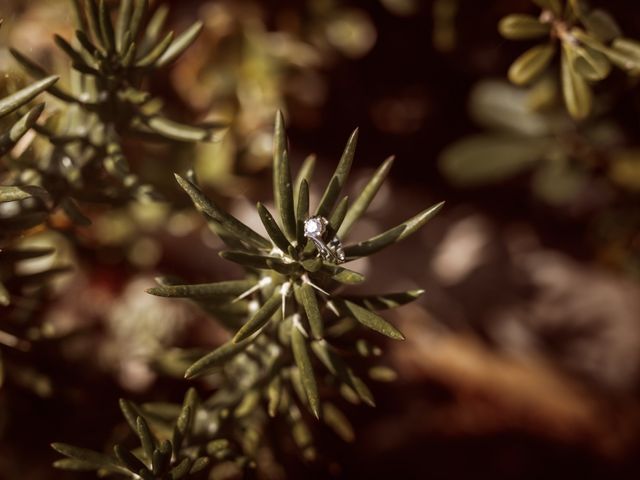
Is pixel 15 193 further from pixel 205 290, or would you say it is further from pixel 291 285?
pixel 291 285

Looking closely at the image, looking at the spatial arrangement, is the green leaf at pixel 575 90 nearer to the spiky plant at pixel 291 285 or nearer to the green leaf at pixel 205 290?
the spiky plant at pixel 291 285

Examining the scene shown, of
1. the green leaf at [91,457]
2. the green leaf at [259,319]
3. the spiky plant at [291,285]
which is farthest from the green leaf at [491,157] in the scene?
the green leaf at [91,457]

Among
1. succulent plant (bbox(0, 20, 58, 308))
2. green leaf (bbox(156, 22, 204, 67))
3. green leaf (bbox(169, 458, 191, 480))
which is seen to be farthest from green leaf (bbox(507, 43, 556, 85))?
green leaf (bbox(169, 458, 191, 480))

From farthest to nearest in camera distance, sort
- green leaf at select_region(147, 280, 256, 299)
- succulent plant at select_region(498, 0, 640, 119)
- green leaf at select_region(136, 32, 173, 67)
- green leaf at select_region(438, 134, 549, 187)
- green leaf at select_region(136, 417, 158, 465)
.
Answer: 1. green leaf at select_region(438, 134, 549, 187)
2. succulent plant at select_region(498, 0, 640, 119)
3. green leaf at select_region(136, 32, 173, 67)
4. green leaf at select_region(136, 417, 158, 465)
5. green leaf at select_region(147, 280, 256, 299)

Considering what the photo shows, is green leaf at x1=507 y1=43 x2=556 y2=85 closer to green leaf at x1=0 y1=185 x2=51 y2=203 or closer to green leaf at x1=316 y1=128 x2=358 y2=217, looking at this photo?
green leaf at x1=316 y1=128 x2=358 y2=217

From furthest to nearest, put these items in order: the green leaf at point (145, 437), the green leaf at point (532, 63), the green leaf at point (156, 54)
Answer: the green leaf at point (532, 63) → the green leaf at point (156, 54) → the green leaf at point (145, 437)

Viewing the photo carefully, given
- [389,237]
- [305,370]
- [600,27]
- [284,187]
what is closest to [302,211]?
[284,187]
